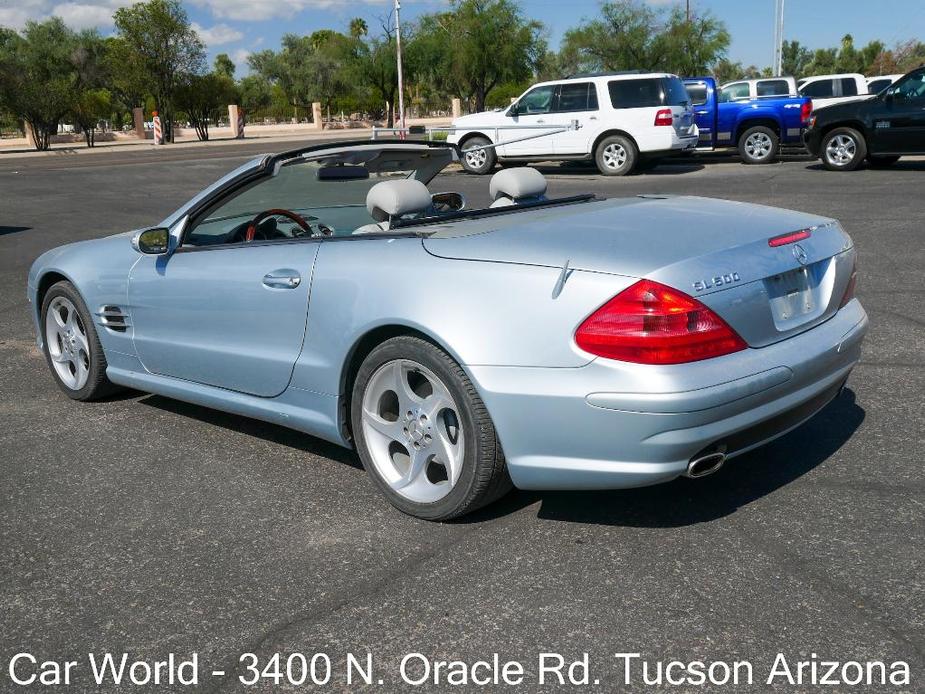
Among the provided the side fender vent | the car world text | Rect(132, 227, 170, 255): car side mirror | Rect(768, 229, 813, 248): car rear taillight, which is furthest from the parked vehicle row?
the car world text

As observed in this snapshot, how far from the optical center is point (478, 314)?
11.3ft

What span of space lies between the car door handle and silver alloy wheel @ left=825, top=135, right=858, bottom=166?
16479 millimetres

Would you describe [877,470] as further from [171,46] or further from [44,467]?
[171,46]

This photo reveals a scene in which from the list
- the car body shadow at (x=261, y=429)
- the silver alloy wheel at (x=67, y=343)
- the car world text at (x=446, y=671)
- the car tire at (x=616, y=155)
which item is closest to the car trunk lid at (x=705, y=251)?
the car world text at (x=446, y=671)

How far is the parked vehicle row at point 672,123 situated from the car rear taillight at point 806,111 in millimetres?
21

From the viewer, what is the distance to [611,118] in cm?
1984

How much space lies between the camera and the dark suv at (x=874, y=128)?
56.3ft

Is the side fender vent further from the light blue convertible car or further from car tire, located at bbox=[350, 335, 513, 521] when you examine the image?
car tire, located at bbox=[350, 335, 513, 521]

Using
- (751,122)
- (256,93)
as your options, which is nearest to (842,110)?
(751,122)

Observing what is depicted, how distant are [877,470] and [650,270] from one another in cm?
160

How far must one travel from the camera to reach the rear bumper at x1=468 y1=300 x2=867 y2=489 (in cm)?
319

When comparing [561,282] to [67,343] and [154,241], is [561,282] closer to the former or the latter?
[154,241]

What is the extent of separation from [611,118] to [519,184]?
51.9 ft

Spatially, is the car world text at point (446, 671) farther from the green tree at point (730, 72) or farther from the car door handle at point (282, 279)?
the green tree at point (730, 72)
